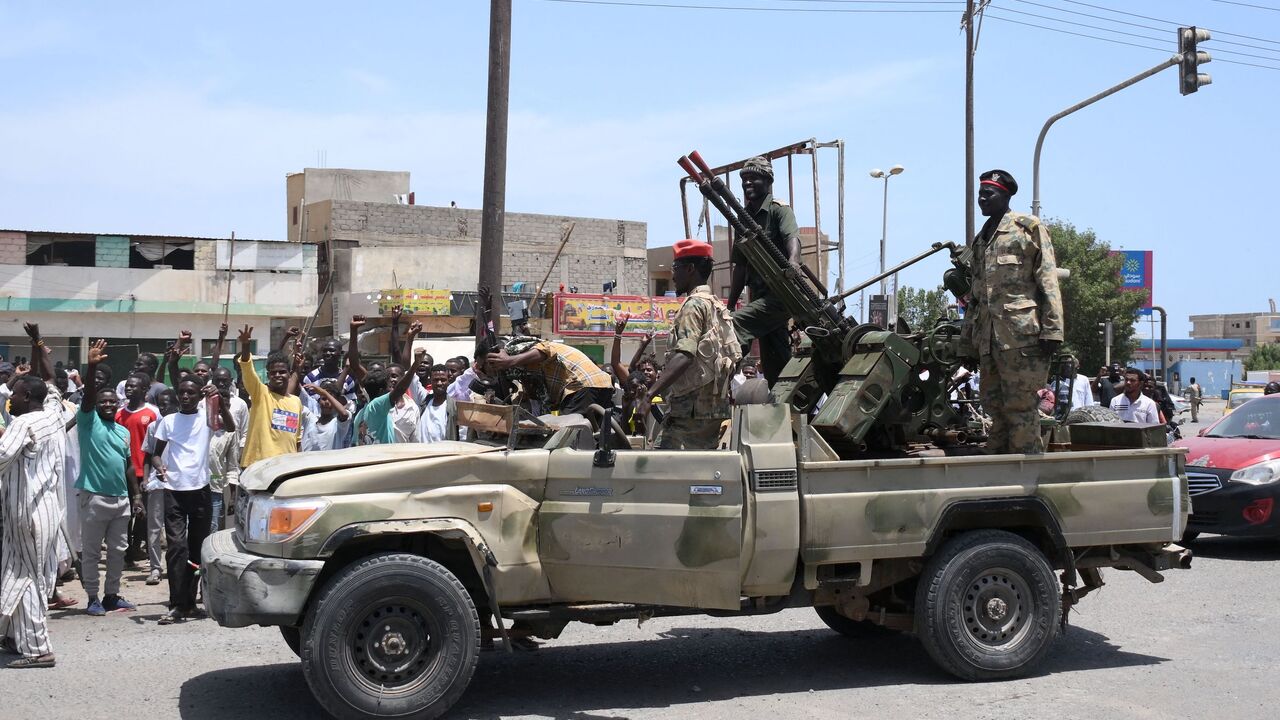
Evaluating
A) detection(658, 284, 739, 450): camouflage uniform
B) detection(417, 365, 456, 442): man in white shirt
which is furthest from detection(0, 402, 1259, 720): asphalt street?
detection(417, 365, 456, 442): man in white shirt

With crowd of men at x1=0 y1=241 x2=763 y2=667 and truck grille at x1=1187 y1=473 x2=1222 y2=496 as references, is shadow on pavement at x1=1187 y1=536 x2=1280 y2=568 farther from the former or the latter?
crowd of men at x1=0 y1=241 x2=763 y2=667

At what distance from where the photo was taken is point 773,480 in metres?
6.22

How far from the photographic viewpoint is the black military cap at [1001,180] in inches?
289

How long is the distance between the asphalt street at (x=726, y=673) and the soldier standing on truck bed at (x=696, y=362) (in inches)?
56.2

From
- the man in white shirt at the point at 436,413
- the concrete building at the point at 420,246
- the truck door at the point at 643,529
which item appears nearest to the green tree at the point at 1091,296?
the concrete building at the point at 420,246

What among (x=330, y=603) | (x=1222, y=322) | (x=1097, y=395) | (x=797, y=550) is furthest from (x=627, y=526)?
(x=1222, y=322)

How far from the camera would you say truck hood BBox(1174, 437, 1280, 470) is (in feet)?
35.5

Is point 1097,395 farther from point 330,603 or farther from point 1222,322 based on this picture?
point 1222,322

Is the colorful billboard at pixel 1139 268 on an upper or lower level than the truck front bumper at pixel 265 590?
upper

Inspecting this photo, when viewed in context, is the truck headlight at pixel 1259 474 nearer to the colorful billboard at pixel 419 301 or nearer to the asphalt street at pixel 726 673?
the asphalt street at pixel 726 673

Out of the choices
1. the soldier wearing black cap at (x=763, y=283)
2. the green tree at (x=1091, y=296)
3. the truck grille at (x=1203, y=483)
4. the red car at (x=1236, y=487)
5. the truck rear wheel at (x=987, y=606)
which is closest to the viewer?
the truck rear wheel at (x=987, y=606)

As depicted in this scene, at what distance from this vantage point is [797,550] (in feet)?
20.5

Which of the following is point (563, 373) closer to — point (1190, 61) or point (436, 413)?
point (436, 413)

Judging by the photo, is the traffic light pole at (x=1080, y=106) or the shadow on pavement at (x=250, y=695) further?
the traffic light pole at (x=1080, y=106)
